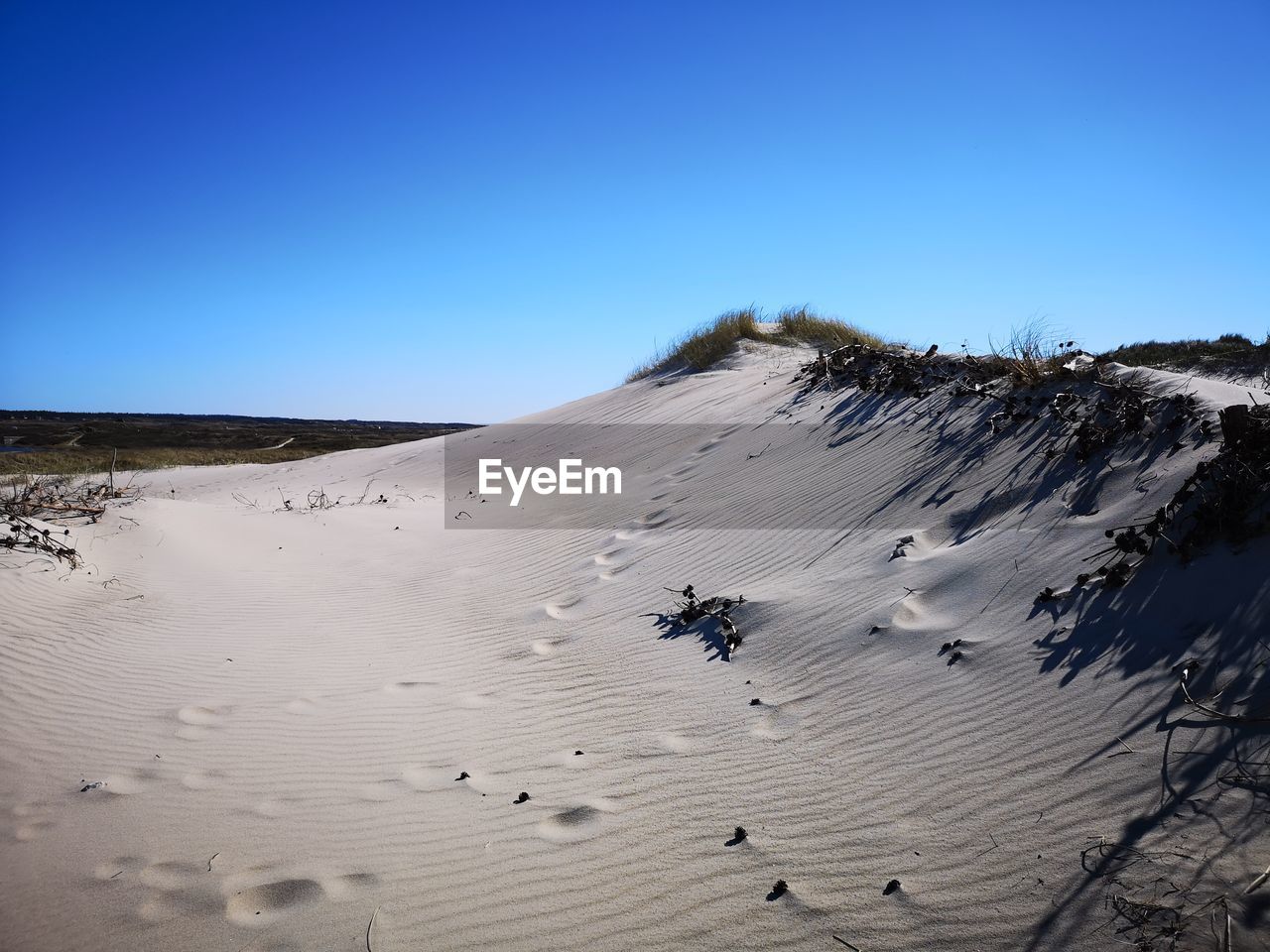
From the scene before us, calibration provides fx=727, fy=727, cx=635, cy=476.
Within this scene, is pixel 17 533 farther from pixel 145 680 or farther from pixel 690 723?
pixel 690 723

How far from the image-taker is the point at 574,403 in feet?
58.2

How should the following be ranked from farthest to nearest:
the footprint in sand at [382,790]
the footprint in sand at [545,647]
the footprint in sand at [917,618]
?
the footprint in sand at [545,647] < the footprint in sand at [917,618] < the footprint in sand at [382,790]

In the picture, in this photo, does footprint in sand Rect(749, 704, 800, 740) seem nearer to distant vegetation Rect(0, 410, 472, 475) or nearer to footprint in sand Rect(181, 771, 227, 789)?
footprint in sand Rect(181, 771, 227, 789)

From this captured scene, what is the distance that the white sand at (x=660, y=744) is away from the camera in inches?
103

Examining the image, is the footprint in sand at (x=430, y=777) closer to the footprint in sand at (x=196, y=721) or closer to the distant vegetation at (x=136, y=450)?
the footprint in sand at (x=196, y=721)

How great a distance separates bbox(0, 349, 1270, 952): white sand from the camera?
2617 mm

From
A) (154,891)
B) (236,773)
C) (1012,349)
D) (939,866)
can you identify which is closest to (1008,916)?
(939,866)

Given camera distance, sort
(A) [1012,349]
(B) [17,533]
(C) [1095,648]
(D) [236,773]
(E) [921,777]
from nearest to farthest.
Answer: (E) [921,777] < (C) [1095,648] < (D) [236,773] < (B) [17,533] < (A) [1012,349]

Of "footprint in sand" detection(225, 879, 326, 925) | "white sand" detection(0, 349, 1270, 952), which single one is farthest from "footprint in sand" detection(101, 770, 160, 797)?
"footprint in sand" detection(225, 879, 326, 925)

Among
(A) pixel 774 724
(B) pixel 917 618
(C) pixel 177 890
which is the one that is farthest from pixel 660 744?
(C) pixel 177 890

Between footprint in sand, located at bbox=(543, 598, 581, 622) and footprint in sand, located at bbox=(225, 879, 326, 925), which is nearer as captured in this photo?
footprint in sand, located at bbox=(225, 879, 326, 925)

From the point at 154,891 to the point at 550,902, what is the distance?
160 centimetres

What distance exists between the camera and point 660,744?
3.86 meters

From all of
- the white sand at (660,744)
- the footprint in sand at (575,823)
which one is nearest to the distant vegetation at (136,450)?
the white sand at (660,744)
